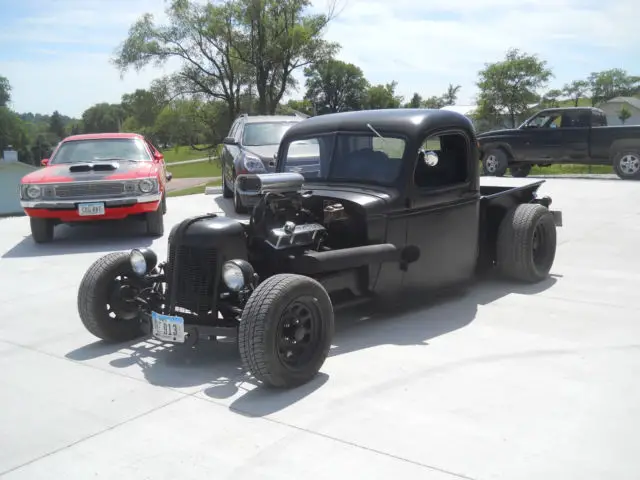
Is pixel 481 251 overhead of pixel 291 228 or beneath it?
beneath

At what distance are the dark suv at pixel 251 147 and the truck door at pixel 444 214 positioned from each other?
5419mm

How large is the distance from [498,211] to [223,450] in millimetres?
3964

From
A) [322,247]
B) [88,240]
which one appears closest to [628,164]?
[88,240]

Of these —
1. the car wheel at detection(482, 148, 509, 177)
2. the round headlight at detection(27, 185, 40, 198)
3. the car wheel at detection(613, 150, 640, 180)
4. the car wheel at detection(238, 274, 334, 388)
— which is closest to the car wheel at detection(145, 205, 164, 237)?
the round headlight at detection(27, 185, 40, 198)

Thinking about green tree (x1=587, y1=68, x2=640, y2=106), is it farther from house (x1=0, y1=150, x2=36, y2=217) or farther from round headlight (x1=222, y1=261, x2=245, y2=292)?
round headlight (x1=222, y1=261, x2=245, y2=292)

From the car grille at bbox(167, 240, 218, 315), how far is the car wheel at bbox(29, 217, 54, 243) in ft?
18.0

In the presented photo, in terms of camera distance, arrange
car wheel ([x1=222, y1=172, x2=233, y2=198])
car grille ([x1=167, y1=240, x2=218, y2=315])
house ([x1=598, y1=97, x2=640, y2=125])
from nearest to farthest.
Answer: car grille ([x1=167, y1=240, x2=218, y2=315]) < car wheel ([x1=222, y1=172, x2=233, y2=198]) < house ([x1=598, y1=97, x2=640, y2=125])

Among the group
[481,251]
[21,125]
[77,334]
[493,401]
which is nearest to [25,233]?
[77,334]

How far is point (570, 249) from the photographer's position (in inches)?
322

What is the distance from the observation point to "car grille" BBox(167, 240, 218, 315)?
168 inches

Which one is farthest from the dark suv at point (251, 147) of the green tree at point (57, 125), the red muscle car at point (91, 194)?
the green tree at point (57, 125)

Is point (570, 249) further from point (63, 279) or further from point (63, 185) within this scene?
point (63, 185)

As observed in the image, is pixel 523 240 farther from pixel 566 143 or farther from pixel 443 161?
pixel 566 143

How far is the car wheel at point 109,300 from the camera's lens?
4.70 m
